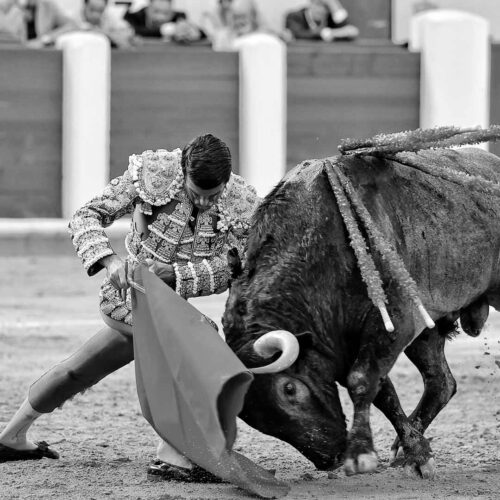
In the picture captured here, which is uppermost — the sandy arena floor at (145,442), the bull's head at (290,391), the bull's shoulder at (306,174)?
the bull's shoulder at (306,174)

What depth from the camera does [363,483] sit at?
3629 millimetres

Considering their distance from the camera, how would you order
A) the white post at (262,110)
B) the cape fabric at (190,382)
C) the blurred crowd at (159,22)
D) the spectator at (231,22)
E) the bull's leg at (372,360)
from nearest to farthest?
the cape fabric at (190,382), the bull's leg at (372,360), the blurred crowd at (159,22), the white post at (262,110), the spectator at (231,22)

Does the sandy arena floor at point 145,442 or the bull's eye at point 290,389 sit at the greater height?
the bull's eye at point 290,389

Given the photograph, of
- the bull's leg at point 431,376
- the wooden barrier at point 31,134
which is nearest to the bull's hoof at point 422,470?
the bull's leg at point 431,376

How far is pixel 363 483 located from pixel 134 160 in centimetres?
103

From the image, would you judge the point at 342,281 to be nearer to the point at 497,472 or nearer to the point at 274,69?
the point at 497,472

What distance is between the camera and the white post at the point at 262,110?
1007cm

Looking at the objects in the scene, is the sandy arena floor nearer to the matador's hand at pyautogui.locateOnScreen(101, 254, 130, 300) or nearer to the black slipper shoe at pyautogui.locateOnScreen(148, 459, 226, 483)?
the black slipper shoe at pyautogui.locateOnScreen(148, 459, 226, 483)

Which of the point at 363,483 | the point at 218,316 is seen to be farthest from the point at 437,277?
the point at 218,316

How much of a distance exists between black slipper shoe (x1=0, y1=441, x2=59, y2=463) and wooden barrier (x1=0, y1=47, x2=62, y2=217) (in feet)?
19.9

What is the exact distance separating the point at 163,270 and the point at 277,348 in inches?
14.4

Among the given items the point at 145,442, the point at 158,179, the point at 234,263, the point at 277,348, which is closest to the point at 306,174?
the point at 234,263

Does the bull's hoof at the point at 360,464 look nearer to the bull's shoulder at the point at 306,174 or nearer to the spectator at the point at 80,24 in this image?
the bull's shoulder at the point at 306,174

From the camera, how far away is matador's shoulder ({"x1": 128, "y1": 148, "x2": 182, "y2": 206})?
3527 mm
